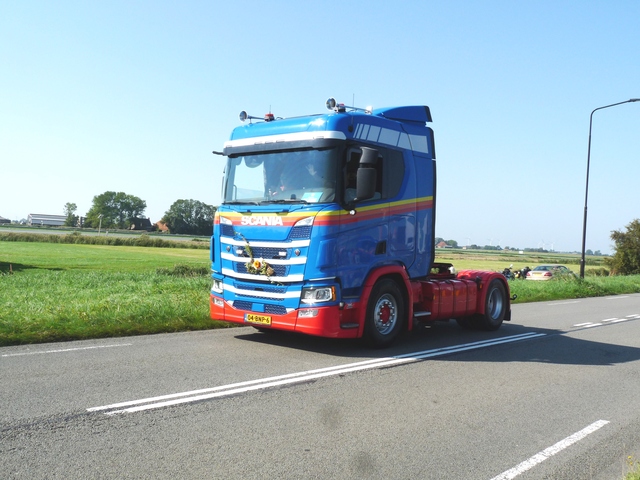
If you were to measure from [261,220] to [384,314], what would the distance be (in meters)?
2.34

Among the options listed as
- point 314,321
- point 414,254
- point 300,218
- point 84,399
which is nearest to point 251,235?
point 300,218

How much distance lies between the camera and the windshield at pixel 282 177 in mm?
8508

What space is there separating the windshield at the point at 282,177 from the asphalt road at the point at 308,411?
2.20 metres

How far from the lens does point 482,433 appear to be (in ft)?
17.5

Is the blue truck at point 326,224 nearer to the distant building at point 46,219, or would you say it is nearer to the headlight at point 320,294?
the headlight at point 320,294

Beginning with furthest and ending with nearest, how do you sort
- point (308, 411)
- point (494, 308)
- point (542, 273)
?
point (542, 273)
point (494, 308)
point (308, 411)

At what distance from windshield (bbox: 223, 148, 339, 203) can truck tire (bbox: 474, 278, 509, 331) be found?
508 cm

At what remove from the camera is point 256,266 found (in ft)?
28.8

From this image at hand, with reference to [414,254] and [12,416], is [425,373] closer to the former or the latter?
[414,254]

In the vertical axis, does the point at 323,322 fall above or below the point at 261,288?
below

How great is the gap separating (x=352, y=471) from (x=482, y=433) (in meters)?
1.59

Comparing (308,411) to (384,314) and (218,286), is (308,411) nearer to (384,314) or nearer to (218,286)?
(384,314)

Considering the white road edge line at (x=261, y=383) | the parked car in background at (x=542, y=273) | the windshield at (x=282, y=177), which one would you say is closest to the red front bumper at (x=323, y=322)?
the white road edge line at (x=261, y=383)

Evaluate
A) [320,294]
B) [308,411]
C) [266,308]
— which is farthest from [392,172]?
[308,411]
